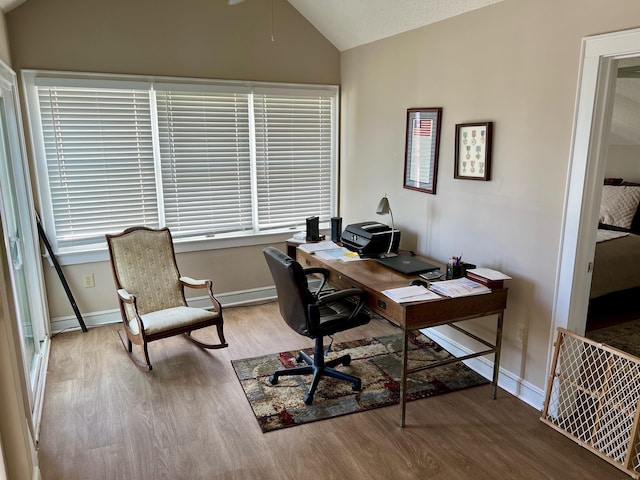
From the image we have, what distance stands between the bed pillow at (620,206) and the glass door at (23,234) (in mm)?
5145

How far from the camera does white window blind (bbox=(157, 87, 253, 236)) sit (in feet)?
13.1

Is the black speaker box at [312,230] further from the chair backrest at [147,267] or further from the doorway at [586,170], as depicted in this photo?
the doorway at [586,170]

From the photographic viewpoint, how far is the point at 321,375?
3.00 m

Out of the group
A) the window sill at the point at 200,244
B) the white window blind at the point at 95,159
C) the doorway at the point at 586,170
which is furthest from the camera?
the window sill at the point at 200,244

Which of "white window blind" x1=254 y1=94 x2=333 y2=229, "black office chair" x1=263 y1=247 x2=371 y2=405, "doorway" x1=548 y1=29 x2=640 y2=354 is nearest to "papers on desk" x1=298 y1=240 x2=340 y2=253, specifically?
"black office chair" x1=263 y1=247 x2=371 y2=405

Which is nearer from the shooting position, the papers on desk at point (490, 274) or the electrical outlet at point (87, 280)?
the papers on desk at point (490, 274)

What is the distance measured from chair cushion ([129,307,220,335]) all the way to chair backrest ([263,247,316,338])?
0.80 metres

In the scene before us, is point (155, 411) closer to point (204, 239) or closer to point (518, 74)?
point (204, 239)

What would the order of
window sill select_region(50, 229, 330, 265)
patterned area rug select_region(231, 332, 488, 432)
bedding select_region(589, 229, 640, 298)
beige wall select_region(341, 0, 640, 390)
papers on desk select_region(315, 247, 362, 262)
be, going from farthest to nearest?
bedding select_region(589, 229, 640, 298), window sill select_region(50, 229, 330, 265), papers on desk select_region(315, 247, 362, 262), patterned area rug select_region(231, 332, 488, 432), beige wall select_region(341, 0, 640, 390)

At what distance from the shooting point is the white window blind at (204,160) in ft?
13.1

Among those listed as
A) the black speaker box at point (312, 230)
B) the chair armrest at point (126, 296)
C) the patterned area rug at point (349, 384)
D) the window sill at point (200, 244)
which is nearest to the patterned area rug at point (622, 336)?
the patterned area rug at point (349, 384)

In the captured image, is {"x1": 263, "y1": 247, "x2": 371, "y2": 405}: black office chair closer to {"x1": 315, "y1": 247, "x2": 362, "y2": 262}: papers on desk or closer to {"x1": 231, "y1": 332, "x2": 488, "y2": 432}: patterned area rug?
{"x1": 231, "y1": 332, "x2": 488, "y2": 432}: patterned area rug

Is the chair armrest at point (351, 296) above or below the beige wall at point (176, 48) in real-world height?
below

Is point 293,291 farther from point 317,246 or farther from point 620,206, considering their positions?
point 620,206
